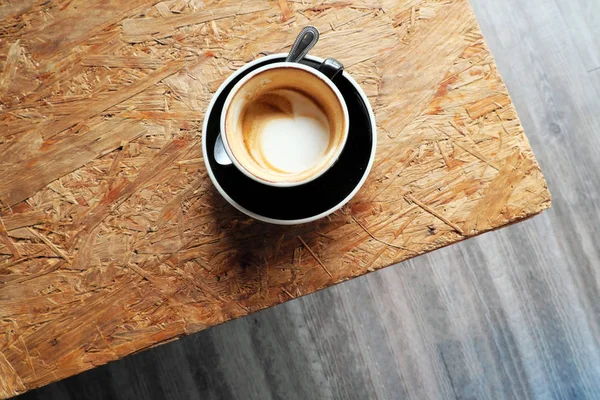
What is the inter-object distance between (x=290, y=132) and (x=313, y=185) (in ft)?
0.26

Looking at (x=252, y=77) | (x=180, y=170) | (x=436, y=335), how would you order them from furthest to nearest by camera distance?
(x=436, y=335)
(x=180, y=170)
(x=252, y=77)

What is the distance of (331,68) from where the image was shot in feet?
2.22

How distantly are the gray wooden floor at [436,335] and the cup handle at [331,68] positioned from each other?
660 mm

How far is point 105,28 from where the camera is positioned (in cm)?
77

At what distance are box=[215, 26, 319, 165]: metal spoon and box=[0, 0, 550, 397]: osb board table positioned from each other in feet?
0.21

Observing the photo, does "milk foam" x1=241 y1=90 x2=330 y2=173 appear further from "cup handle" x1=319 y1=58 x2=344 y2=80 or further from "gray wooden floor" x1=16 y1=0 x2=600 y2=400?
"gray wooden floor" x1=16 y1=0 x2=600 y2=400

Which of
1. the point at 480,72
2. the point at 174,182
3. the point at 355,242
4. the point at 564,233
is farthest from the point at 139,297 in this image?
the point at 564,233

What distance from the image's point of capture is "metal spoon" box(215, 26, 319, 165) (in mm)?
670

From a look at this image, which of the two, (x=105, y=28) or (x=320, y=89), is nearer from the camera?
(x=320, y=89)

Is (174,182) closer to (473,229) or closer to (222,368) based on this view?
(473,229)

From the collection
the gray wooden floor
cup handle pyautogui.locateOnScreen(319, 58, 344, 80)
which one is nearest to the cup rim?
cup handle pyautogui.locateOnScreen(319, 58, 344, 80)

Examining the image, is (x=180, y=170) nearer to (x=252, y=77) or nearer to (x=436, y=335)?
(x=252, y=77)

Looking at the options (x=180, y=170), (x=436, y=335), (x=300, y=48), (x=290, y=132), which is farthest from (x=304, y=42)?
(x=436, y=335)

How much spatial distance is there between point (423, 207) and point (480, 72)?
23cm
